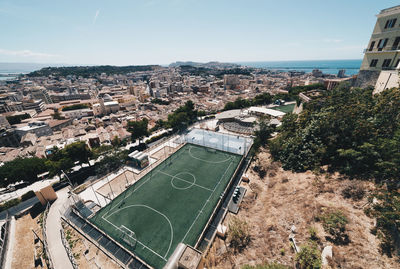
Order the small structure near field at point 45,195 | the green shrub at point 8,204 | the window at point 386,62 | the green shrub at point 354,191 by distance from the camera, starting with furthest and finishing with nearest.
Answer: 1. the window at point 386,62
2. the small structure near field at point 45,195
3. the green shrub at point 8,204
4. the green shrub at point 354,191

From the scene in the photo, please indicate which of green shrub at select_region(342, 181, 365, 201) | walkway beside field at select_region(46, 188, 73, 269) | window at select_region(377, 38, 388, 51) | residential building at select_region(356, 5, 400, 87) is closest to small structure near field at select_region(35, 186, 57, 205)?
Answer: walkway beside field at select_region(46, 188, 73, 269)

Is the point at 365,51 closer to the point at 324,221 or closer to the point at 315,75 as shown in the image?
the point at 324,221

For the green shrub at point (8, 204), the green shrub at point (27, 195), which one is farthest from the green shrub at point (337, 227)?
the green shrub at point (8, 204)

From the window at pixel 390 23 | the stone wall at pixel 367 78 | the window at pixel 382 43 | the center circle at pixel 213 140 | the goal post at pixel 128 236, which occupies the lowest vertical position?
the goal post at pixel 128 236

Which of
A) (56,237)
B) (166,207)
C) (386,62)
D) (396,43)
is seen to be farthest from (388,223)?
(56,237)

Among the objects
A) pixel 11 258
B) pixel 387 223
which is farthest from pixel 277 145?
pixel 11 258

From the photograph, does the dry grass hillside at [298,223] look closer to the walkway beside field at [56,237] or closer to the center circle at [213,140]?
the walkway beside field at [56,237]
